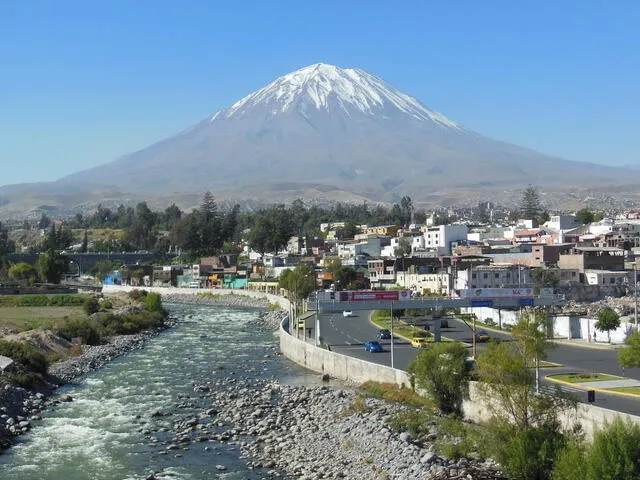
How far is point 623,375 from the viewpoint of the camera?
88.9 ft

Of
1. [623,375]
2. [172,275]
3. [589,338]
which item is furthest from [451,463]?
[172,275]

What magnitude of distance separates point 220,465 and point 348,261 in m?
67.9

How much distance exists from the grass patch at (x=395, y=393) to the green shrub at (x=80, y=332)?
22860 mm

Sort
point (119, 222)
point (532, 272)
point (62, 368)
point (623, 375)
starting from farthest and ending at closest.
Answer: point (119, 222)
point (532, 272)
point (62, 368)
point (623, 375)

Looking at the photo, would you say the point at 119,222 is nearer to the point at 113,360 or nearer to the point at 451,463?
the point at 113,360

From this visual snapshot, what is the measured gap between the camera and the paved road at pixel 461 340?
22.9 m

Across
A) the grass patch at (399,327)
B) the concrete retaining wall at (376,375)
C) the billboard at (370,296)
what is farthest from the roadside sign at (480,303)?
the concrete retaining wall at (376,375)

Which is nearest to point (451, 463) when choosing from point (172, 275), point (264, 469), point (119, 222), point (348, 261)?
point (264, 469)

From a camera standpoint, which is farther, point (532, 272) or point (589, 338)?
point (532, 272)

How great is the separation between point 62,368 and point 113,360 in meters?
4.58

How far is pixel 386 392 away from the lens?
2725cm

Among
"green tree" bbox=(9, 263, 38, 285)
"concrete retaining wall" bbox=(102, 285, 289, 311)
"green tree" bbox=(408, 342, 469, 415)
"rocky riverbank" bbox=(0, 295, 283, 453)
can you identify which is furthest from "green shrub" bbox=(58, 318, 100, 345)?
"green tree" bbox=(9, 263, 38, 285)

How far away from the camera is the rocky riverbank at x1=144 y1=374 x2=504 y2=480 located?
19781 mm

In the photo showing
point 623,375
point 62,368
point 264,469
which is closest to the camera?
point 264,469
